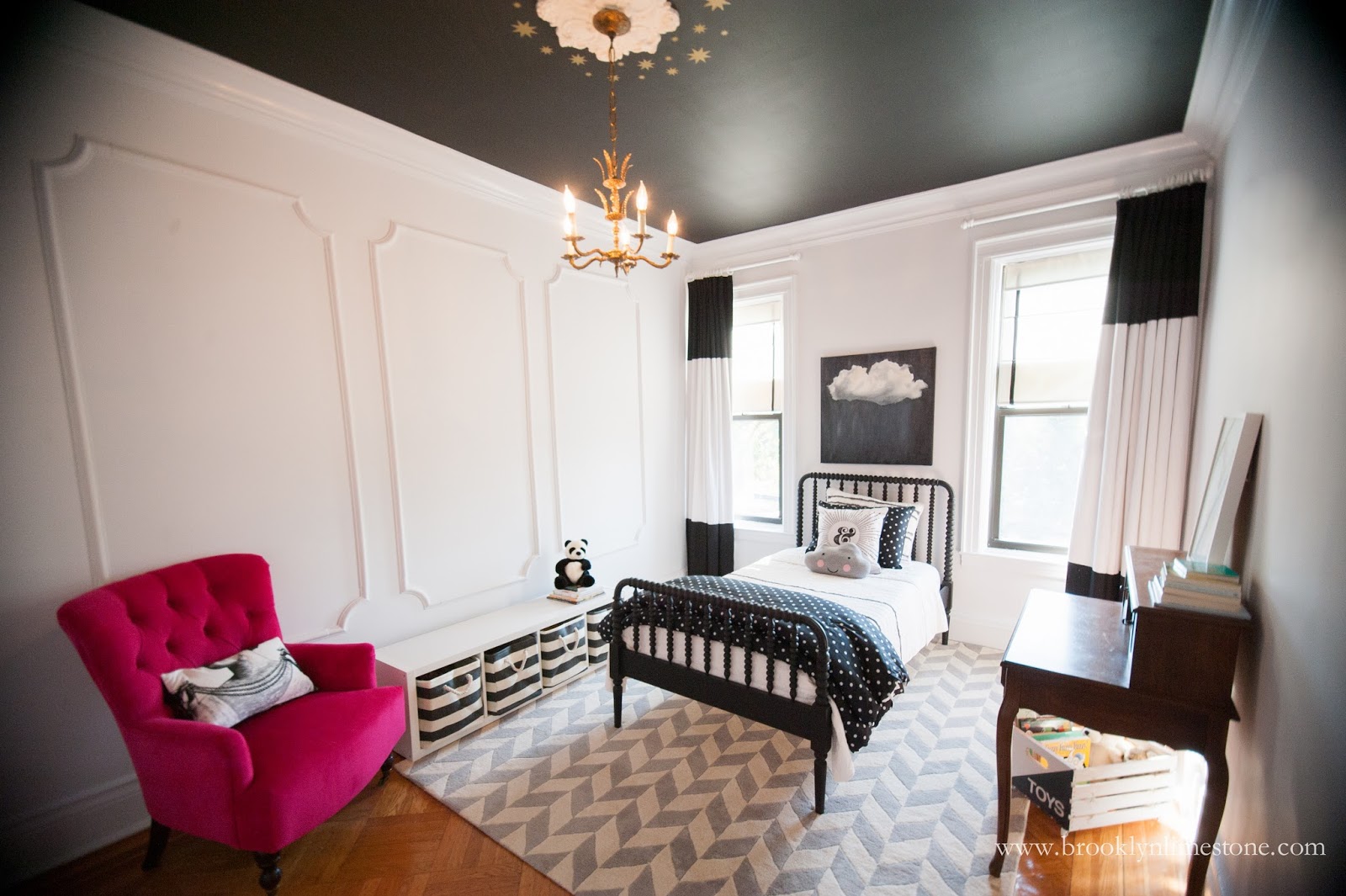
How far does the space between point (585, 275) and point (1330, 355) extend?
3.73 meters

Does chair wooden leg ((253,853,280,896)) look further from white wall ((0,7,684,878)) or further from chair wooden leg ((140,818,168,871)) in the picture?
white wall ((0,7,684,878))

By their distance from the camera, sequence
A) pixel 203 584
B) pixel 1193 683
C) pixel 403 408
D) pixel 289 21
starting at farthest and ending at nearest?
pixel 403 408 < pixel 203 584 < pixel 289 21 < pixel 1193 683

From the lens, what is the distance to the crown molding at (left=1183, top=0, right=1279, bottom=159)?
1844 mm

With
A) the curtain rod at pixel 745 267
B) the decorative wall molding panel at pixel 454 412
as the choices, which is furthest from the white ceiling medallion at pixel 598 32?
the curtain rod at pixel 745 267

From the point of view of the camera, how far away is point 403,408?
3.03 metres

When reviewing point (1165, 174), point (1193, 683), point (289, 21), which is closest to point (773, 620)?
point (1193, 683)

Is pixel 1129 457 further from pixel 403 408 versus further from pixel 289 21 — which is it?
pixel 289 21

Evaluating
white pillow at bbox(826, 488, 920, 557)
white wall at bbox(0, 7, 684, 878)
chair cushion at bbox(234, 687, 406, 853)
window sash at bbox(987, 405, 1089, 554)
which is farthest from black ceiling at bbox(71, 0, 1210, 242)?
chair cushion at bbox(234, 687, 406, 853)

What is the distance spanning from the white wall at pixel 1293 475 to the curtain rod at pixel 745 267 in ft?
8.80

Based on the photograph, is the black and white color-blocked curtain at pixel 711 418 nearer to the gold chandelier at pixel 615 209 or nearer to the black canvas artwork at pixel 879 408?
the black canvas artwork at pixel 879 408

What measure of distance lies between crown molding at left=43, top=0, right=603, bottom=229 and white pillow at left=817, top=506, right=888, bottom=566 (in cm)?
314

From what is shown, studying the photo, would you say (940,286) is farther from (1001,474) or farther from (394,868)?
(394,868)

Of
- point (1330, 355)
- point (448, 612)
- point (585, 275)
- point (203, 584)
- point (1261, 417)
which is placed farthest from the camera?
point (585, 275)

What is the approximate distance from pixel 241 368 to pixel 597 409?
87.2 inches
